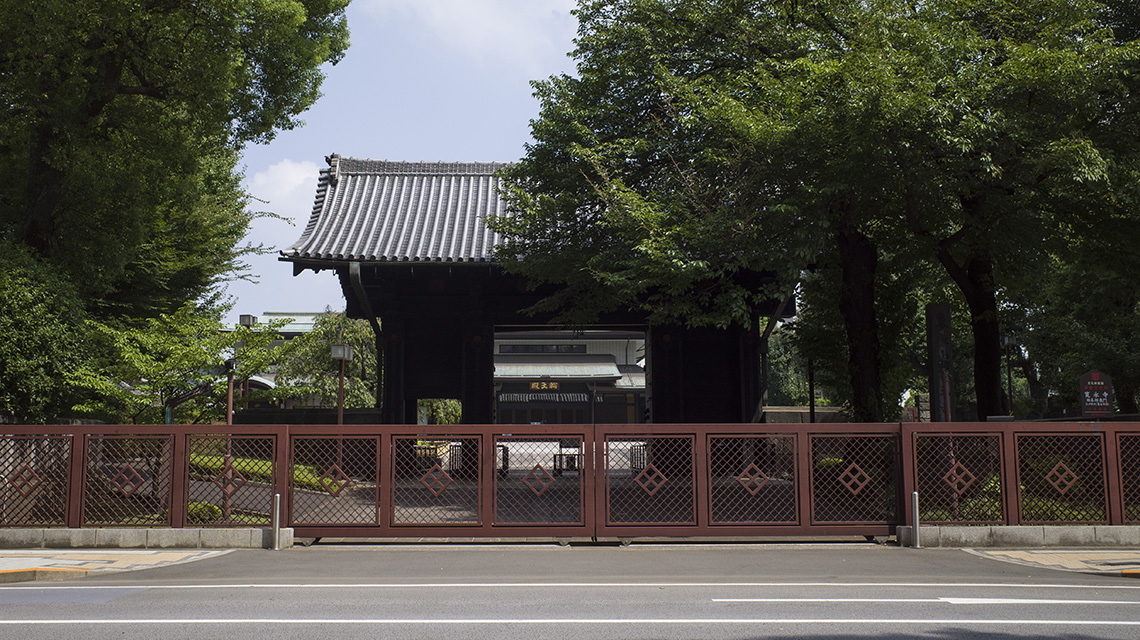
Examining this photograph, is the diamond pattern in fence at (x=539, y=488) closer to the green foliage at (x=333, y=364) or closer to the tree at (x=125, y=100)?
the tree at (x=125, y=100)

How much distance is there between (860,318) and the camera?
17078 millimetres

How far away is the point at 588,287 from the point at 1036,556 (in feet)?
35.5

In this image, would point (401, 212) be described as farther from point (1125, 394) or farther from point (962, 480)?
point (1125, 394)

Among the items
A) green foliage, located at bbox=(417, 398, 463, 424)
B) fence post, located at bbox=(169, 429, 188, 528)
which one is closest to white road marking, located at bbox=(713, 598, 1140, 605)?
fence post, located at bbox=(169, 429, 188, 528)

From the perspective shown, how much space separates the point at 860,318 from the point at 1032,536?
6138mm

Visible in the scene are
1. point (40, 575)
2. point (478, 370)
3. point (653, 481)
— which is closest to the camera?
point (40, 575)

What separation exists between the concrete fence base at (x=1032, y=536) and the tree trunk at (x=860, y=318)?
4.66 metres

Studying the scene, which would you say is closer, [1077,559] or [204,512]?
[1077,559]

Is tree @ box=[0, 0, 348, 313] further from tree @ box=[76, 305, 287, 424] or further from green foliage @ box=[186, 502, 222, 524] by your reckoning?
green foliage @ box=[186, 502, 222, 524]

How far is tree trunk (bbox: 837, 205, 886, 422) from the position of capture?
54.9 ft

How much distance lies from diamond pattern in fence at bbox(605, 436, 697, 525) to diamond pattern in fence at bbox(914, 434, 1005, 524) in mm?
3427

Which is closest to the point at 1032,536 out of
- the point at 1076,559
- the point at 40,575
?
the point at 1076,559

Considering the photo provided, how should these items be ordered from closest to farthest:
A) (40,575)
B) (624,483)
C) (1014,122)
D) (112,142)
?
1. (40,575)
2. (624,483)
3. (1014,122)
4. (112,142)

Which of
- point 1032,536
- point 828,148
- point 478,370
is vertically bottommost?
point 1032,536
